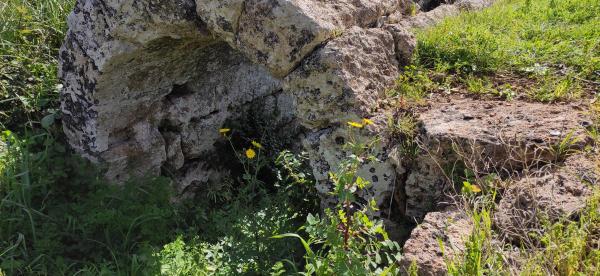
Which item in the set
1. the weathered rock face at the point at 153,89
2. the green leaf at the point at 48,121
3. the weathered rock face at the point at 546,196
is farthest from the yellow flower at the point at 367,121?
the green leaf at the point at 48,121

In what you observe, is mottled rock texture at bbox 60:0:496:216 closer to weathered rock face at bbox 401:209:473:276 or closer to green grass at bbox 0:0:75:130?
weathered rock face at bbox 401:209:473:276

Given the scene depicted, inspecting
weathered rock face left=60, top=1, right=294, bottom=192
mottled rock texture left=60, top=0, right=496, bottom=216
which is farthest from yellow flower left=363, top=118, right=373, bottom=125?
weathered rock face left=60, top=1, right=294, bottom=192

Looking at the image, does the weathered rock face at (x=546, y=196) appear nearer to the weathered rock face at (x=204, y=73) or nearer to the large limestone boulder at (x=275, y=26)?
the weathered rock face at (x=204, y=73)

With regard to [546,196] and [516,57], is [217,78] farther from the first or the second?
[546,196]

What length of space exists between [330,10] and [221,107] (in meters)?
1.33

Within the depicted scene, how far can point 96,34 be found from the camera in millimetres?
3635

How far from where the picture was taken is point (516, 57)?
3.65 m

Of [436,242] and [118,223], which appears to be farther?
[118,223]

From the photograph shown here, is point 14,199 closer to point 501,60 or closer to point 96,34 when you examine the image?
point 96,34

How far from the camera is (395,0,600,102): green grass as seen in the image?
339cm

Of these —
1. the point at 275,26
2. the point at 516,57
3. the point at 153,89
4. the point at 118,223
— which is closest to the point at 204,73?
the point at 153,89

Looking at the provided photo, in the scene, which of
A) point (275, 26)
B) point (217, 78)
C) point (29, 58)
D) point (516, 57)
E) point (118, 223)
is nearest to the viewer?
point (275, 26)

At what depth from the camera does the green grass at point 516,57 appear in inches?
134

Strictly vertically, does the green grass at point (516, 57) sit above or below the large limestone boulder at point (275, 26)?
below
